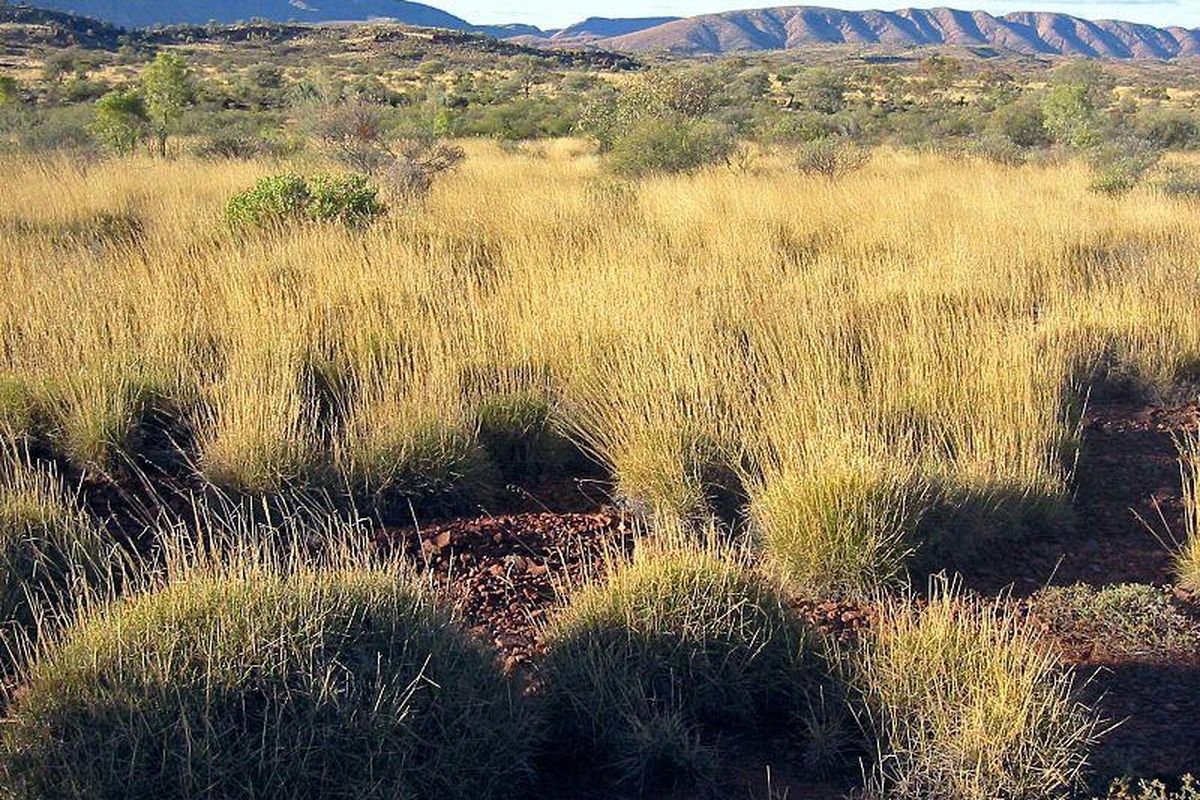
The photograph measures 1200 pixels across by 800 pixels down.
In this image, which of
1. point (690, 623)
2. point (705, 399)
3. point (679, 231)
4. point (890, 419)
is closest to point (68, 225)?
point (679, 231)

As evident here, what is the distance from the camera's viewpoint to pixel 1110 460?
218 inches

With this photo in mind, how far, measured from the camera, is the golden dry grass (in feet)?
15.4

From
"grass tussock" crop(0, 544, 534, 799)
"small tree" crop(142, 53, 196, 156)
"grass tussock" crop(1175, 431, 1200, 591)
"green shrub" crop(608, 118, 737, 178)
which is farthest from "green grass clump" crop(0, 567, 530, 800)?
"small tree" crop(142, 53, 196, 156)

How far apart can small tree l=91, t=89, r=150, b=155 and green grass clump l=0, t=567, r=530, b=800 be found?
1613 centimetres

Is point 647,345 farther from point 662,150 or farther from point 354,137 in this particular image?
point 354,137

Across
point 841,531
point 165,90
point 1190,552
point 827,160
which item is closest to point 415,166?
point 827,160

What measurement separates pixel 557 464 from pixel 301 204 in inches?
220

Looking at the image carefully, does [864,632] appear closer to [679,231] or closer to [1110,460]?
[1110,460]

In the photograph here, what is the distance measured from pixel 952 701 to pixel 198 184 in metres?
11.4

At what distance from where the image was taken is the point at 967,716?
9.86 ft

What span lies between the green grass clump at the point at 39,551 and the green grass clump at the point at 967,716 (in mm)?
2517

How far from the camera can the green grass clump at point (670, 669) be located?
3.08 m

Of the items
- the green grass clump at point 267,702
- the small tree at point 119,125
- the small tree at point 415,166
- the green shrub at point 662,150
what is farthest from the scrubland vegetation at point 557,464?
the small tree at point 119,125

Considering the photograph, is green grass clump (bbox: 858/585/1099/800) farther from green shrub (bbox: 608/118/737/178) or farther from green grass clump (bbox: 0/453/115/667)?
green shrub (bbox: 608/118/737/178)
